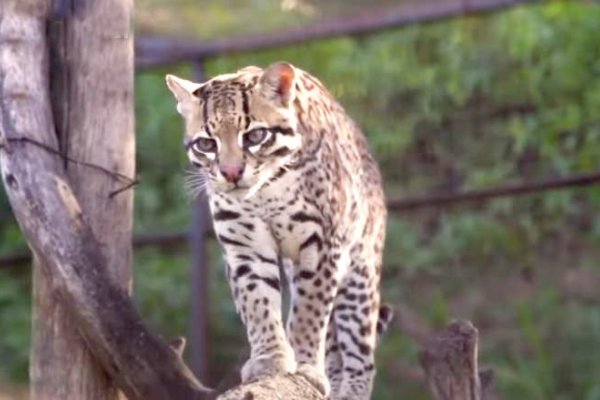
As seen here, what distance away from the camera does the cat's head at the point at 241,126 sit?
5.38m

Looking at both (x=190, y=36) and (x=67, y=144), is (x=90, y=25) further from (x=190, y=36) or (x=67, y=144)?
(x=190, y=36)

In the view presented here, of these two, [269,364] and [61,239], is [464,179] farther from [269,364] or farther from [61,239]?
[61,239]

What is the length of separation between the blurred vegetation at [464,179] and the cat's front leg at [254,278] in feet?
13.8

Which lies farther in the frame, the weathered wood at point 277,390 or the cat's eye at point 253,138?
the cat's eye at point 253,138

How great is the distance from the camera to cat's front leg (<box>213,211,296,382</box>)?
570 cm

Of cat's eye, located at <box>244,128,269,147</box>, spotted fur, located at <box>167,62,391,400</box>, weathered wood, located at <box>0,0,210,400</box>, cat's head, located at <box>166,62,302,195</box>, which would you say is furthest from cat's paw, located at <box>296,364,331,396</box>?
cat's eye, located at <box>244,128,269,147</box>

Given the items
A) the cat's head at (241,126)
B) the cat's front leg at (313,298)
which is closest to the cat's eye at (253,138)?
the cat's head at (241,126)

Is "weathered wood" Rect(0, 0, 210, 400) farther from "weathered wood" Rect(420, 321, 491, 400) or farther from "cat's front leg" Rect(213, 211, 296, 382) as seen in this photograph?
"weathered wood" Rect(420, 321, 491, 400)

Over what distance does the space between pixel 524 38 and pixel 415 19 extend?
2014 millimetres

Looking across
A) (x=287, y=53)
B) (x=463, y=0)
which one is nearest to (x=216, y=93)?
(x=463, y=0)

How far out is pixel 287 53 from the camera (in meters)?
10.6

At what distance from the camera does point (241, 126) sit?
540 cm

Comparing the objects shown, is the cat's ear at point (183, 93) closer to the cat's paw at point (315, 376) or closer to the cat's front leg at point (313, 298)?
the cat's front leg at point (313, 298)

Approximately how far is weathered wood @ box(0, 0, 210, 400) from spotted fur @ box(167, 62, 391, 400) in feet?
0.94
